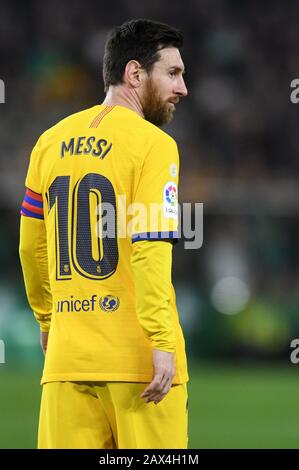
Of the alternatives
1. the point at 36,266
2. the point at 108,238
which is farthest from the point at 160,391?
the point at 36,266

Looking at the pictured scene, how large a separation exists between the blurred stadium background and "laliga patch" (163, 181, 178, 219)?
5828 millimetres

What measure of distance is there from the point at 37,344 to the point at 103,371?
9260 millimetres

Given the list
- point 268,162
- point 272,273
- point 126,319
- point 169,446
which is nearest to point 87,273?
point 126,319

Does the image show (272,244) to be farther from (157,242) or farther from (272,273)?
(157,242)

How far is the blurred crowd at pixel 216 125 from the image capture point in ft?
43.0

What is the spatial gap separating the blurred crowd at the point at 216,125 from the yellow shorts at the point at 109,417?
31.1ft

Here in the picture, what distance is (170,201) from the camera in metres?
3.16

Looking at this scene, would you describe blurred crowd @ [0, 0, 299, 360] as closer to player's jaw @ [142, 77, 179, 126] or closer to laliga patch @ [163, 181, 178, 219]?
player's jaw @ [142, 77, 179, 126]

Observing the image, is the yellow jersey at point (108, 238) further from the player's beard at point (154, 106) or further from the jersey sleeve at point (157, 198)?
the player's beard at point (154, 106)

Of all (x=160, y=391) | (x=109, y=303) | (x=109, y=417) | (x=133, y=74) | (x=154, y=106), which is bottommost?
(x=109, y=417)

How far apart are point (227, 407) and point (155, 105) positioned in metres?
6.41

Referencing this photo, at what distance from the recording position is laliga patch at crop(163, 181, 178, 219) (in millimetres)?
3137

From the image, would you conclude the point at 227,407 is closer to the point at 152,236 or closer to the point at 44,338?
the point at 44,338

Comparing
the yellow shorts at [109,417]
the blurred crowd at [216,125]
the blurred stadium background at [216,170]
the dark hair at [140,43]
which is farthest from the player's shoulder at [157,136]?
the blurred crowd at [216,125]
